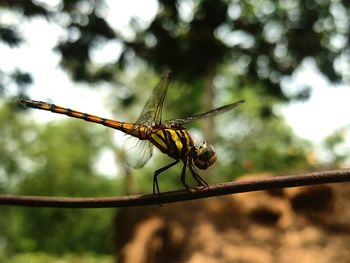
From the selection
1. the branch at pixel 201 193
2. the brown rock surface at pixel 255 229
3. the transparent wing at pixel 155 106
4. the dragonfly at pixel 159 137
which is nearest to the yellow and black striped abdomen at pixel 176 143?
the dragonfly at pixel 159 137

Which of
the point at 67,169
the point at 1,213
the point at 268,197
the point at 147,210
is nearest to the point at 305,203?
the point at 268,197

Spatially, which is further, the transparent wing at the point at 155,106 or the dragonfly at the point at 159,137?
the transparent wing at the point at 155,106

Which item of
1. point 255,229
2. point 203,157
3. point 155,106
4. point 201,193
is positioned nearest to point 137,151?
point 155,106

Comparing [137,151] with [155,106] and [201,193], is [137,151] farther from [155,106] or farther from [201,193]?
[201,193]

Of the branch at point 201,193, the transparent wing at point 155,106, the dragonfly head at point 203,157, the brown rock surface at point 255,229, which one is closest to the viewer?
the branch at point 201,193

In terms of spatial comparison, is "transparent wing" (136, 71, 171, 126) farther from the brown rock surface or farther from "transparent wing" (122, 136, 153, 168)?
the brown rock surface

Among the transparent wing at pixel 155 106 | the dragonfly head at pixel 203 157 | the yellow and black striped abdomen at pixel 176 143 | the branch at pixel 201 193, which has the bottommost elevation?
the branch at pixel 201 193

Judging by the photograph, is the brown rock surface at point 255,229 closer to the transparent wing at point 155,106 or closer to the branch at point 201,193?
the transparent wing at point 155,106
